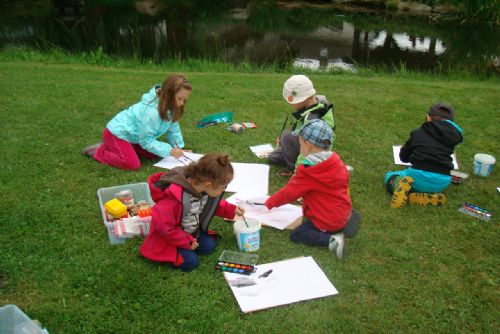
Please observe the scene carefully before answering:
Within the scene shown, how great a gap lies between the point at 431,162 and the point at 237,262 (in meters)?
2.05

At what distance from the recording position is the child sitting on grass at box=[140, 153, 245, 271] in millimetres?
2898

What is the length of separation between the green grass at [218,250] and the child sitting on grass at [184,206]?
13cm

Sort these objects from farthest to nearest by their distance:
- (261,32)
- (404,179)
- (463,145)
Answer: (261,32)
(463,145)
(404,179)

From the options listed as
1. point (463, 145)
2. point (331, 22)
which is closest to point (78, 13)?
point (331, 22)

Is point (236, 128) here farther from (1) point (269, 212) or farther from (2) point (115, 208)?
(2) point (115, 208)

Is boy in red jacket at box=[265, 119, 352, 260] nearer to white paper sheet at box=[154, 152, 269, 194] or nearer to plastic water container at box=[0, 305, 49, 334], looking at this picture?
white paper sheet at box=[154, 152, 269, 194]

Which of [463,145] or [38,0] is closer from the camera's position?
[463,145]

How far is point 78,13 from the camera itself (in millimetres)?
16828

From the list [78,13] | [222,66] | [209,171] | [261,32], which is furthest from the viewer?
[78,13]

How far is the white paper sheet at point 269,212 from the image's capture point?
12.2 feet

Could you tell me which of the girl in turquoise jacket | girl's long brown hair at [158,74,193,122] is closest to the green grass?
the girl in turquoise jacket

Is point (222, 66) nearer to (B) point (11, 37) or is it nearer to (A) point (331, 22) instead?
(B) point (11, 37)

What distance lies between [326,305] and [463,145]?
3500 mm

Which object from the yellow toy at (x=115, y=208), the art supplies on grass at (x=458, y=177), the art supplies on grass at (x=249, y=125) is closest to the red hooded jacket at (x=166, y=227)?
the yellow toy at (x=115, y=208)
